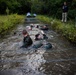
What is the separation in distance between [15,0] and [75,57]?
38.4m

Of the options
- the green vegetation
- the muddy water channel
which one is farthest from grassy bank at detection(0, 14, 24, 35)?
the green vegetation

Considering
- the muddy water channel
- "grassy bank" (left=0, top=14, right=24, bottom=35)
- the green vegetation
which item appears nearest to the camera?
the muddy water channel

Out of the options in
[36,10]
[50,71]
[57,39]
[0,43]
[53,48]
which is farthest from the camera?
[36,10]

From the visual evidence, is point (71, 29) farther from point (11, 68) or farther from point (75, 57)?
point (11, 68)

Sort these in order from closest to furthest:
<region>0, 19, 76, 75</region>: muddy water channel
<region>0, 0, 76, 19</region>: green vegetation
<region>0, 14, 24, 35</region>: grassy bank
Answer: <region>0, 19, 76, 75</region>: muddy water channel, <region>0, 14, 24, 35</region>: grassy bank, <region>0, 0, 76, 19</region>: green vegetation

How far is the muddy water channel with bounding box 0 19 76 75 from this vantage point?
664 centimetres

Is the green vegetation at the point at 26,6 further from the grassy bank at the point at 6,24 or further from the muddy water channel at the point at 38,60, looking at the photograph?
the muddy water channel at the point at 38,60

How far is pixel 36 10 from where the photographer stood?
132ft

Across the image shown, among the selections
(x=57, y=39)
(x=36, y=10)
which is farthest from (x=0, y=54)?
(x=36, y=10)

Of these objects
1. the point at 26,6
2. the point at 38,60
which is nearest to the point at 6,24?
the point at 38,60

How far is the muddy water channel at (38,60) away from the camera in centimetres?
664

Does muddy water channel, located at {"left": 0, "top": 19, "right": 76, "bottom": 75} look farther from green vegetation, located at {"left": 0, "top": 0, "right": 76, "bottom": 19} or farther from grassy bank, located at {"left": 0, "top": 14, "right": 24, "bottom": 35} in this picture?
green vegetation, located at {"left": 0, "top": 0, "right": 76, "bottom": 19}

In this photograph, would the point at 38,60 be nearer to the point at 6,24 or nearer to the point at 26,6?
the point at 6,24

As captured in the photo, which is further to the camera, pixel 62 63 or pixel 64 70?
pixel 62 63
